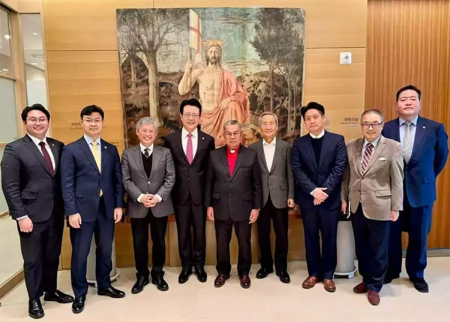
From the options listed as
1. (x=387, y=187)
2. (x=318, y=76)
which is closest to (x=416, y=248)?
(x=387, y=187)

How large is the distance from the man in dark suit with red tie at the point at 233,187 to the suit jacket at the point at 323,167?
43 centimetres

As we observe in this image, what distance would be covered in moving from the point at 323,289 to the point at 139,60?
325 cm

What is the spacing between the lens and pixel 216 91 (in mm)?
4090

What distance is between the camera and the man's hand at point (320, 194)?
3344mm

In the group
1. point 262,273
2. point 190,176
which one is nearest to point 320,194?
point 262,273

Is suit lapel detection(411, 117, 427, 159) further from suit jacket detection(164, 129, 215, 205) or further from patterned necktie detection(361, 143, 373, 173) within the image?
suit jacket detection(164, 129, 215, 205)

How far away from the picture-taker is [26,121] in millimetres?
3018

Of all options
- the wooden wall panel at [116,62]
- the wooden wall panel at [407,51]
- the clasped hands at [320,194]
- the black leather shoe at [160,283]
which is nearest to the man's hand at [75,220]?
the black leather shoe at [160,283]

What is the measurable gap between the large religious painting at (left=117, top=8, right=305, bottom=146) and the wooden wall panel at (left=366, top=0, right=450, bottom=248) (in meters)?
1.03

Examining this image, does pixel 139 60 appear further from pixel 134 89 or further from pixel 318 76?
pixel 318 76

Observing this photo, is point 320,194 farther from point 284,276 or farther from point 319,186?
point 284,276

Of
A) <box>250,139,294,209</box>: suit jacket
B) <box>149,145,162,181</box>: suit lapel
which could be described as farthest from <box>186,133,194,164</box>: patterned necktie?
<box>250,139,294,209</box>: suit jacket

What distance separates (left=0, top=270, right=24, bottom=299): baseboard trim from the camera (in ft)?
11.7

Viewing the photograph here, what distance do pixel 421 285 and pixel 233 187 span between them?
2.19 meters
